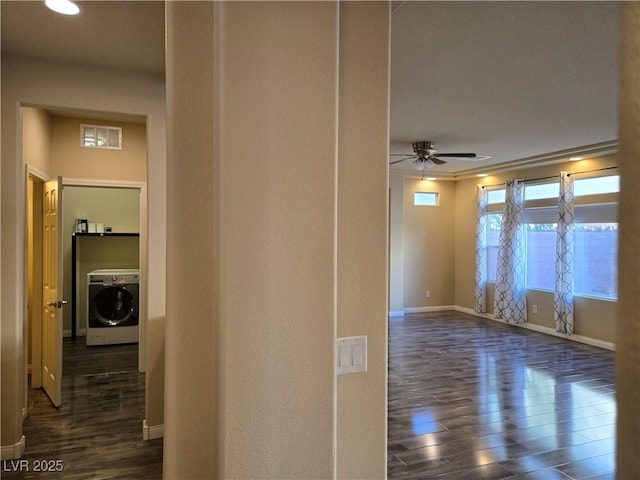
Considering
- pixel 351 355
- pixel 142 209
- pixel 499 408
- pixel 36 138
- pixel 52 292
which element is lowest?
pixel 499 408

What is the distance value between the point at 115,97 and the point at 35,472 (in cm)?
261

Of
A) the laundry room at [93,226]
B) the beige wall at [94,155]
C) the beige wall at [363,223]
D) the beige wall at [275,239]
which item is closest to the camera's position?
the beige wall at [275,239]

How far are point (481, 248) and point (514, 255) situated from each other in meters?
0.82

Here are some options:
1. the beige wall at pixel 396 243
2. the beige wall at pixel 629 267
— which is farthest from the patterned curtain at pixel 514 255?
the beige wall at pixel 629 267

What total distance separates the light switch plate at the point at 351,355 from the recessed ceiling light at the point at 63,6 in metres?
2.21

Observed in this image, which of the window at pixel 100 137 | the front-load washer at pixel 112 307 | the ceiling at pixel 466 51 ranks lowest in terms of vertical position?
the front-load washer at pixel 112 307

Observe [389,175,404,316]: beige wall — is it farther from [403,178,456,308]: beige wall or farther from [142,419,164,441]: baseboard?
[142,419,164,441]: baseboard

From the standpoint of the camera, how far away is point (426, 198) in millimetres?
8641

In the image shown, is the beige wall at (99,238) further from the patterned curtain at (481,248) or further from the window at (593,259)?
the window at (593,259)

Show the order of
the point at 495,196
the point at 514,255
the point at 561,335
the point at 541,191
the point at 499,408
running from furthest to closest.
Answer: the point at 495,196, the point at 514,255, the point at 541,191, the point at 561,335, the point at 499,408

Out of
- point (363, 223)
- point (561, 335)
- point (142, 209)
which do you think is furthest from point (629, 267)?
point (561, 335)

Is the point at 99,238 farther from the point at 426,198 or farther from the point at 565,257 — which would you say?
the point at 565,257

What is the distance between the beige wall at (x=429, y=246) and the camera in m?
8.46

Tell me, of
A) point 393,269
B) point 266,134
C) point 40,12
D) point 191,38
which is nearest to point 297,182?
point 266,134
